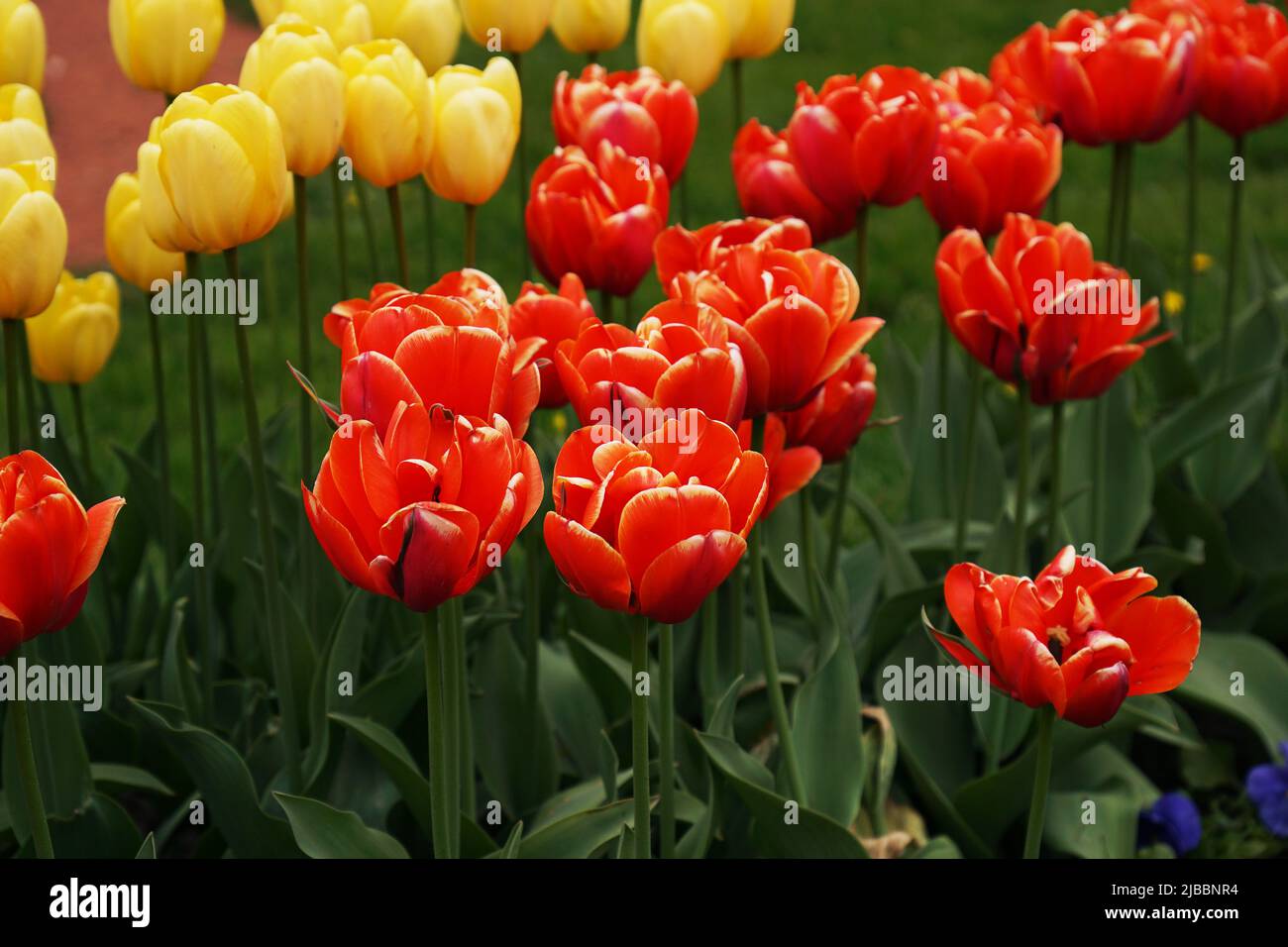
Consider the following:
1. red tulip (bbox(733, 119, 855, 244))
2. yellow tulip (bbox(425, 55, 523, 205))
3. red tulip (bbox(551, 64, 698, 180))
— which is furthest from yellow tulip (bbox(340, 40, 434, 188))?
red tulip (bbox(733, 119, 855, 244))

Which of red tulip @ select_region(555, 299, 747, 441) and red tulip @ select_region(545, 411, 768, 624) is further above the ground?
red tulip @ select_region(555, 299, 747, 441)

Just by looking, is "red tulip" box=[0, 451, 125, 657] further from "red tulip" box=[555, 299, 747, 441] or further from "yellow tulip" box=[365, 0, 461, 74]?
"yellow tulip" box=[365, 0, 461, 74]

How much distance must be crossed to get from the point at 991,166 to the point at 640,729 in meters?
1.24

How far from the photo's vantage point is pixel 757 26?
2.66 metres

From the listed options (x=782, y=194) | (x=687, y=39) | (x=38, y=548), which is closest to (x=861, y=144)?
(x=782, y=194)

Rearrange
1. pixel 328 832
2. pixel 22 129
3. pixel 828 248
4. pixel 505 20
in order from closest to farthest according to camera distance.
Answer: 1. pixel 328 832
2. pixel 22 129
3. pixel 505 20
4. pixel 828 248

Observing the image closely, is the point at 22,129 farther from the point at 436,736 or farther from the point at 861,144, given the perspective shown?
the point at 861,144

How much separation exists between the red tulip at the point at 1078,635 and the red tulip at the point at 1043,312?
1.74 feet

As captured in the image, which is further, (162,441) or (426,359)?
(162,441)

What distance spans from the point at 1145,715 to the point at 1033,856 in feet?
2.25

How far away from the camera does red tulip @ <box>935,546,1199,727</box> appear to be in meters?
1.45

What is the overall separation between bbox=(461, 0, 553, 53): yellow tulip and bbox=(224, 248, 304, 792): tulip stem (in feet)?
2.14
